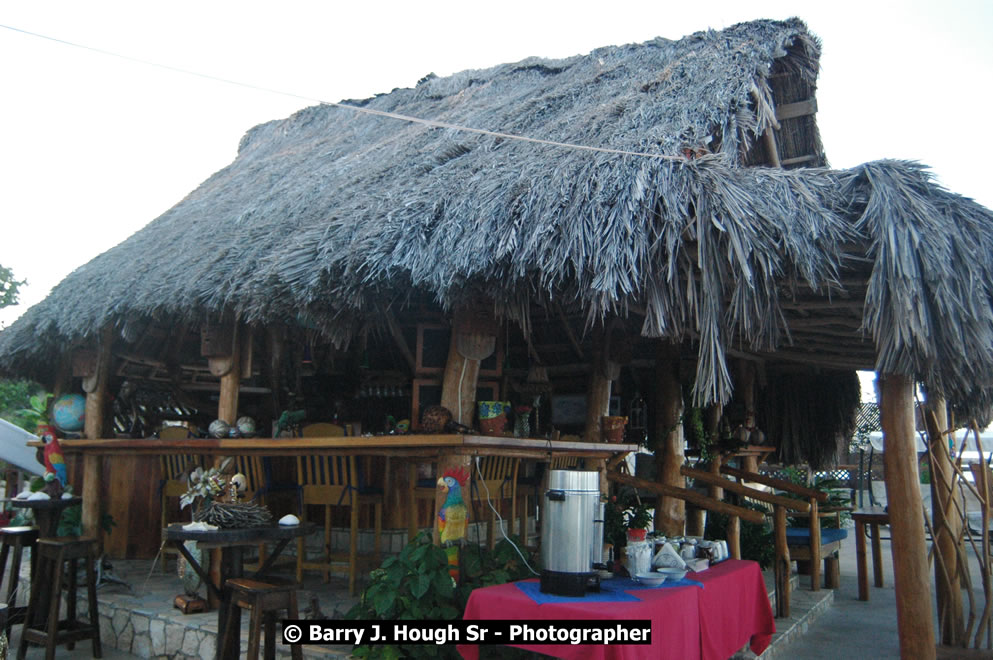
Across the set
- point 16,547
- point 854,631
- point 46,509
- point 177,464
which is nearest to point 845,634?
point 854,631

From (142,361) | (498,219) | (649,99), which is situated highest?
(649,99)

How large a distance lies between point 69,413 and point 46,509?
8.09 feet

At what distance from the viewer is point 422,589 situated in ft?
11.9

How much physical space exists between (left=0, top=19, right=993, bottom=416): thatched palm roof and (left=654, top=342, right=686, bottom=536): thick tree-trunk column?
4.10ft

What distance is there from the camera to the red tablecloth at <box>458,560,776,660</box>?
2.76 m

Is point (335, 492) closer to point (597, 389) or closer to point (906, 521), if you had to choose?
point (597, 389)

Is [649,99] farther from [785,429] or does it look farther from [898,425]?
[785,429]

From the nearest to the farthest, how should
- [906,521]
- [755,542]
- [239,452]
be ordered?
[906,521]
[239,452]
[755,542]

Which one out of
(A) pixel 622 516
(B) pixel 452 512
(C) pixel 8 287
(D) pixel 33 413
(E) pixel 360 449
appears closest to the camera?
(B) pixel 452 512

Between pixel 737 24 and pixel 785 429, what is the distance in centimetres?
472

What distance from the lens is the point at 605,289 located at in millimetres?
3441

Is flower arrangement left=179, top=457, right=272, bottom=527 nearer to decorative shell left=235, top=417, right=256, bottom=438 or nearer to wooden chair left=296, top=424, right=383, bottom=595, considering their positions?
decorative shell left=235, top=417, right=256, bottom=438

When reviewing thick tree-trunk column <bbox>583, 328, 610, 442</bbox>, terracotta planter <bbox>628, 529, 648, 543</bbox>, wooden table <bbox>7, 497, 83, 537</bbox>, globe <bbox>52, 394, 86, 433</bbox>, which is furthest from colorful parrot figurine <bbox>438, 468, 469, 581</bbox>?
globe <bbox>52, 394, 86, 433</bbox>

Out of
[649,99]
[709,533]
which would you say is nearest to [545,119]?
[649,99]
